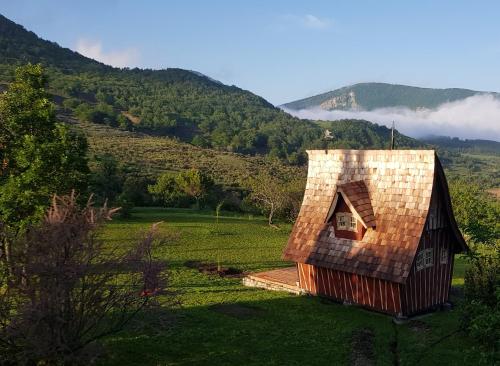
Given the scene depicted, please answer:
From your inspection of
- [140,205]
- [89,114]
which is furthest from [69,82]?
[140,205]

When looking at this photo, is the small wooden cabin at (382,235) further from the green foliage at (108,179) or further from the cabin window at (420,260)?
the green foliage at (108,179)

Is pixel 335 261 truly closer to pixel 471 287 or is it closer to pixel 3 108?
pixel 471 287

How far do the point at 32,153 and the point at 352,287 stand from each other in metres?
13.8

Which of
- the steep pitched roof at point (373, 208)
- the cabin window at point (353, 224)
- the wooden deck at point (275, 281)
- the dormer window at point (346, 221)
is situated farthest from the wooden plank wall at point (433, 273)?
the wooden deck at point (275, 281)

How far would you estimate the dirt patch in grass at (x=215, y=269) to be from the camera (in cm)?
2638

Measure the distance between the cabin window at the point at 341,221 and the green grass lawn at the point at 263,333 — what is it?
3265 millimetres

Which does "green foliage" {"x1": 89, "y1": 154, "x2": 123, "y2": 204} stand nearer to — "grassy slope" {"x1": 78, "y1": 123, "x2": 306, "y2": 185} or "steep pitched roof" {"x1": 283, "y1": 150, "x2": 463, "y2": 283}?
"grassy slope" {"x1": 78, "y1": 123, "x2": 306, "y2": 185}

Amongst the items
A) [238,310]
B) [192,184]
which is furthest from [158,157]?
[238,310]

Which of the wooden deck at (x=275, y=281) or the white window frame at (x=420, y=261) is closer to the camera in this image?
the white window frame at (x=420, y=261)

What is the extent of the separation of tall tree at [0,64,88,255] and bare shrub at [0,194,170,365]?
24.7 ft

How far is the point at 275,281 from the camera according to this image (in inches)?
949

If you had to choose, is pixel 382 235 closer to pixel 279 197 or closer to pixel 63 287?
pixel 63 287

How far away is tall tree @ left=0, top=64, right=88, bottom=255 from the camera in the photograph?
1902 cm

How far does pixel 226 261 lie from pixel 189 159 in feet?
211
